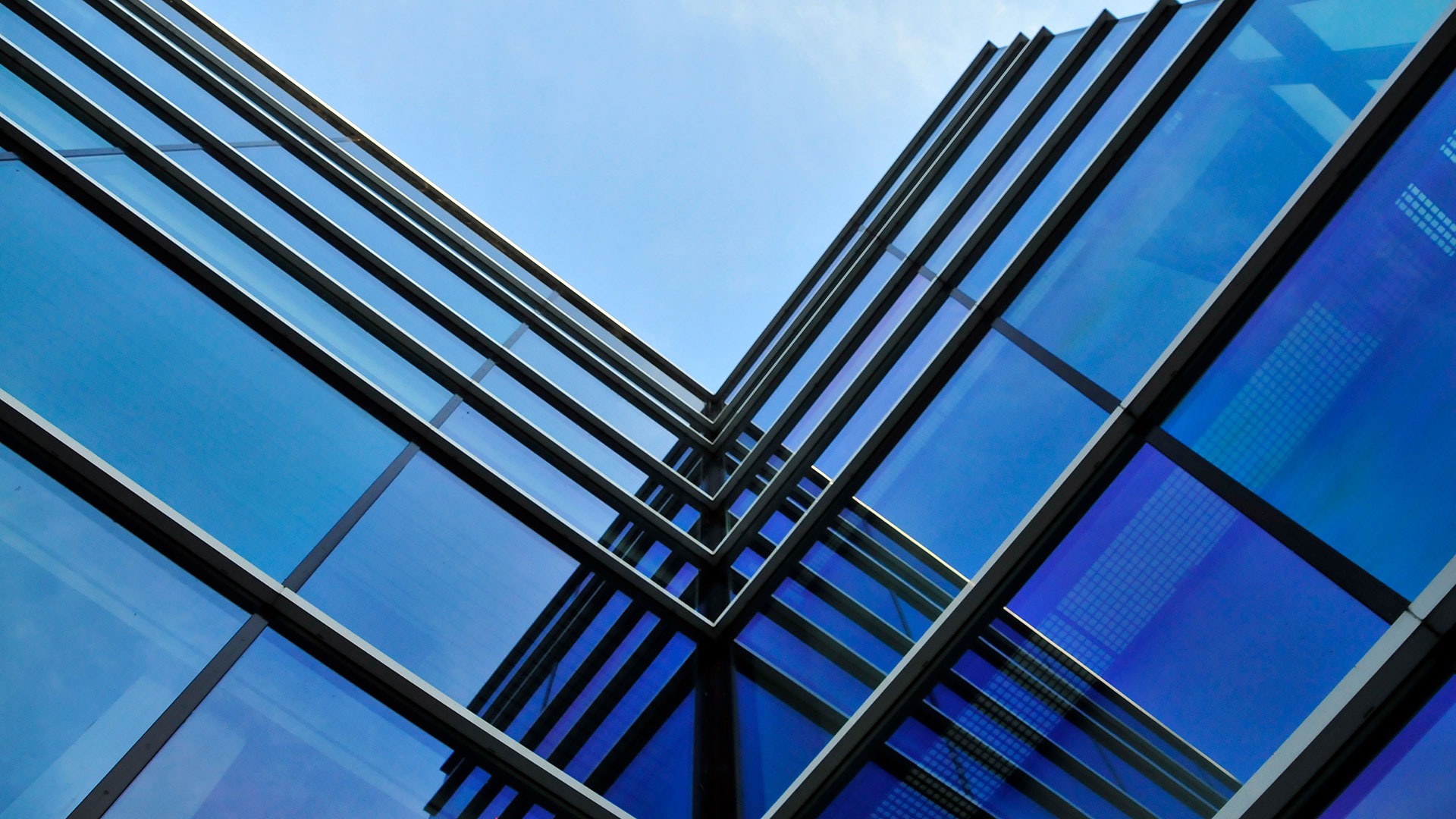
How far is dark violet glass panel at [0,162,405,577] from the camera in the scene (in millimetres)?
4613

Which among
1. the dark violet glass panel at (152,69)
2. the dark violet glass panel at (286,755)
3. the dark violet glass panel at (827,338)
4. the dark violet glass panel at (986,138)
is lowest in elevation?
the dark violet glass panel at (286,755)

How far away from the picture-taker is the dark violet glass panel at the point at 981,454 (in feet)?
16.0

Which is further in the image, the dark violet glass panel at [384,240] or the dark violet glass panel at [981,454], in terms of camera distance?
the dark violet glass panel at [384,240]

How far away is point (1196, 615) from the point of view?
3.76m

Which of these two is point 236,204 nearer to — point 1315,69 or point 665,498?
point 665,498

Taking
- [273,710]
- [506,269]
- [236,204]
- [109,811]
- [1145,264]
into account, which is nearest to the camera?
[109,811]

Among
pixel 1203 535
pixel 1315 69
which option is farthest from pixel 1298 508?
pixel 1315 69

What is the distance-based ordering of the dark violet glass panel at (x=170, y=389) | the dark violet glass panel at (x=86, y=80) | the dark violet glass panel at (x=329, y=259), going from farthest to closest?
the dark violet glass panel at (x=329, y=259) → the dark violet glass panel at (x=86, y=80) → the dark violet glass panel at (x=170, y=389)

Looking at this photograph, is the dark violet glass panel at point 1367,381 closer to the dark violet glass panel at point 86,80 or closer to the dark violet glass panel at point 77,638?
the dark violet glass panel at point 77,638

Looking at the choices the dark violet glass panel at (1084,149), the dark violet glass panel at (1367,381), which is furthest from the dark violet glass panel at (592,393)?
the dark violet glass panel at (1367,381)

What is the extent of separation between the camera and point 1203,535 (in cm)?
383

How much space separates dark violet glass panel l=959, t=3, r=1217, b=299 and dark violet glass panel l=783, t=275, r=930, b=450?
3.34 ft

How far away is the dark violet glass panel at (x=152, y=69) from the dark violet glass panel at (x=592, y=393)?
12.3 ft

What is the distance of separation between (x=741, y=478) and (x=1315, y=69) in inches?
245
